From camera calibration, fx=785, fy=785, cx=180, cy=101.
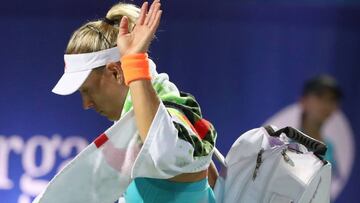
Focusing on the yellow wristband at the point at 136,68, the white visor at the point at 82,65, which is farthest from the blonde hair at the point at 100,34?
the yellow wristband at the point at 136,68

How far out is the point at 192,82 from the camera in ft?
10.2

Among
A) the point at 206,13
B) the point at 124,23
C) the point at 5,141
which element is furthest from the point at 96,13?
the point at 124,23

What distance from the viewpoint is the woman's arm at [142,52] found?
4.39 ft

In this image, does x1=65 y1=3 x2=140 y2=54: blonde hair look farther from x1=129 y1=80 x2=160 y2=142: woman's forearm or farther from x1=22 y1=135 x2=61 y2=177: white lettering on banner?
x1=22 y1=135 x2=61 y2=177: white lettering on banner

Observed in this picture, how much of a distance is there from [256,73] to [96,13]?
67 cm

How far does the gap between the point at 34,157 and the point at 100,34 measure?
151 cm

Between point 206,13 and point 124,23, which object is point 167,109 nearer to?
point 124,23

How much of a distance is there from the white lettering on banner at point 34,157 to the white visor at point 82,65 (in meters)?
1.48

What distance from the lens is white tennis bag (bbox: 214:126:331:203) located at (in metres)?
1.61

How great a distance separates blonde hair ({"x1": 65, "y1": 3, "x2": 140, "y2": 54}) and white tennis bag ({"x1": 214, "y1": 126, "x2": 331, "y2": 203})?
35 cm

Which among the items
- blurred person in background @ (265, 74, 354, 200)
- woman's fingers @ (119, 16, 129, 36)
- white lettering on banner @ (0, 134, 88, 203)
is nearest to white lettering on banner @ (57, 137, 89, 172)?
white lettering on banner @ (0, 134, 88, 203)

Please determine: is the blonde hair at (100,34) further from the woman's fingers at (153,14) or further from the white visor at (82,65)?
the woman's fingers at (153,14)

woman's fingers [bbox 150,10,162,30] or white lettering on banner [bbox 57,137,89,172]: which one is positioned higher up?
woman's fingers [bbox 150,10,162,30]

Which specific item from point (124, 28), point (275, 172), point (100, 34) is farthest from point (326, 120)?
point (124, 28)
